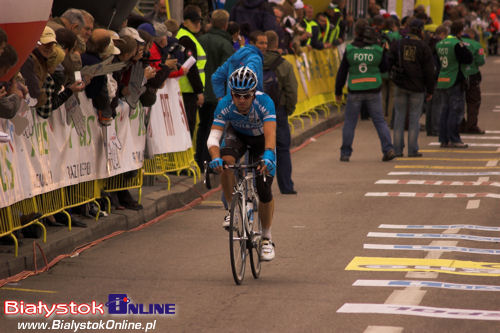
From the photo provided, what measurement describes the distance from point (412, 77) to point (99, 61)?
26.7 ft

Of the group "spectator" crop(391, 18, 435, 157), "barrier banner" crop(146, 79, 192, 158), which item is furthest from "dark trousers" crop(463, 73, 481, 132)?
"barrier banner" crop(146, 79, 192, 158)

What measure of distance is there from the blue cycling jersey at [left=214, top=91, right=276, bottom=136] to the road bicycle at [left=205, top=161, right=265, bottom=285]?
0.41 m

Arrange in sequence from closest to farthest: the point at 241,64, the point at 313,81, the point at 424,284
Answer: the point at 424,284
the point at 241,64
the point at 313,81

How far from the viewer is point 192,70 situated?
Result: 1520 centimetres

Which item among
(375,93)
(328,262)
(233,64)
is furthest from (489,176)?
(328,262)

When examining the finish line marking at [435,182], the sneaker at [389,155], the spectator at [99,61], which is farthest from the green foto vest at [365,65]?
the spectator at [99,61]

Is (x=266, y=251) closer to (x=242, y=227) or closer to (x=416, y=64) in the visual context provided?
(x=242, y=227)

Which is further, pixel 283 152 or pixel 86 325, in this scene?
pixel 283 152

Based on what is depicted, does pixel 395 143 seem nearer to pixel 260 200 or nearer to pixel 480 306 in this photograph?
pixel 260 200

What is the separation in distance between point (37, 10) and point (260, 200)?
263cm

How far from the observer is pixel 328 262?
10.4 meters

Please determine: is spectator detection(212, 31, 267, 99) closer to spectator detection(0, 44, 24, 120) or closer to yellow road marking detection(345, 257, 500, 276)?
yellow road marking detection(345, 257, 500, 276)

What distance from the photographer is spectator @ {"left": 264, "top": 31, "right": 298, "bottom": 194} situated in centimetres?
1450

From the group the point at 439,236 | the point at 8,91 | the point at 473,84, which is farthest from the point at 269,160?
the point at 473,84
